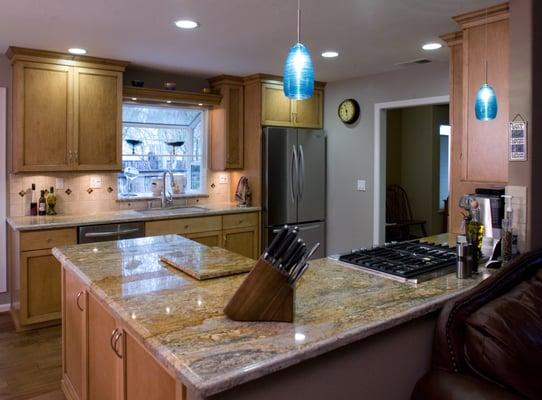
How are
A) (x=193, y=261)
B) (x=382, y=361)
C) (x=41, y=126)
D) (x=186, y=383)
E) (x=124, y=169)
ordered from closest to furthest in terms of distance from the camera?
(x=186, y=383)
(x=382, y=361)
(x=193, y=261)
(x=41, y=126)
(x=124, y=169)

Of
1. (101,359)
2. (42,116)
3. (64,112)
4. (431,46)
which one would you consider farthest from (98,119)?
(431,46)

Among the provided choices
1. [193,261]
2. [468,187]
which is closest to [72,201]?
[193,261]

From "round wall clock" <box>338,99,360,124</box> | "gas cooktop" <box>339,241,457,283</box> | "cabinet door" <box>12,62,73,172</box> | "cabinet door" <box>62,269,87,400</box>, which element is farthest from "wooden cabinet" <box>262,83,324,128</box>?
"cabinet door" <box>62,269,87,400</box>

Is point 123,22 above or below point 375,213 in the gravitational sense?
above

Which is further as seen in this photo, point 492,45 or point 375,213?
point 375,213

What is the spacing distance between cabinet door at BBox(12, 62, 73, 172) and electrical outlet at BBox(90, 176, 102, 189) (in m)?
0.46

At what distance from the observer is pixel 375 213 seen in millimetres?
5156

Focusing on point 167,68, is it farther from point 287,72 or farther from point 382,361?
point 382,361

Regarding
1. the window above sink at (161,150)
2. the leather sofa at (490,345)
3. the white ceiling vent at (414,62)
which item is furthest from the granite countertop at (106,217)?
the leather sofa at (490,345)

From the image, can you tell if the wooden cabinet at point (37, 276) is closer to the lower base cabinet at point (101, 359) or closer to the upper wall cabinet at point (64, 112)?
the upper wall cabinet at point (64, 112)

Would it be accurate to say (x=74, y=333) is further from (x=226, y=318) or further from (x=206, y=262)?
(x=226, y=318)

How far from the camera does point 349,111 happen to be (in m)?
5.34

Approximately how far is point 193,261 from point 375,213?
3.25 m

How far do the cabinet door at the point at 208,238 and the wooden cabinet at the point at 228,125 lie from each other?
870mm
